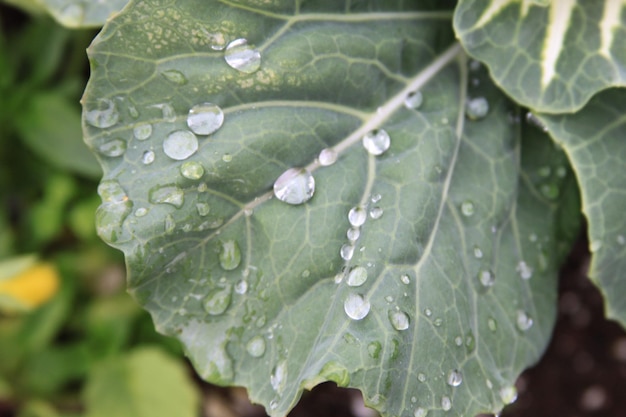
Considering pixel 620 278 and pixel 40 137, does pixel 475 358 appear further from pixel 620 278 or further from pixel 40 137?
pixel 40 137

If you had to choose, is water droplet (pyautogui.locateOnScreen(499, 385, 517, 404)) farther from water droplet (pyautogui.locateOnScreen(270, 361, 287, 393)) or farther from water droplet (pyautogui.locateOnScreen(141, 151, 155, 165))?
water droplet (pyautogui.locateOnScreen(141, 151, 155, 165))

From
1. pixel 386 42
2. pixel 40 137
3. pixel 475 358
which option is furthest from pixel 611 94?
pixel 40 137

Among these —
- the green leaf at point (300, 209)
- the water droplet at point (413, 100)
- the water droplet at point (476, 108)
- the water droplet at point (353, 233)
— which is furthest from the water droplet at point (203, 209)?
the water droplet at point (476, 108)

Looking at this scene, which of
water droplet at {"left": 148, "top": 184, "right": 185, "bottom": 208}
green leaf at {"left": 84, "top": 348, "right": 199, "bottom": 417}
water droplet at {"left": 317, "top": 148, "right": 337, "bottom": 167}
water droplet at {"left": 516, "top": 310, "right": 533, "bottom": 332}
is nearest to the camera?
water droplet at {"left": 148, "top": 184, "right": 185, "bottom": 208}

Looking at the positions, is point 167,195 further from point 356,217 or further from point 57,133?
point 57,133

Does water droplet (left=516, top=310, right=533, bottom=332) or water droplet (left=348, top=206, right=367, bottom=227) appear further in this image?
water droplet (left=516, top=310, right=533, bottom=332)

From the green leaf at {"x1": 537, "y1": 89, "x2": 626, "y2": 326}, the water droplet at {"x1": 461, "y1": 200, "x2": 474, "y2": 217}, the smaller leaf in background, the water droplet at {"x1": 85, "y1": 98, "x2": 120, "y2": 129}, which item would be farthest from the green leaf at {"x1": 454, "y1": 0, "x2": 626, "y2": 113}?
the smaller leaf in background
